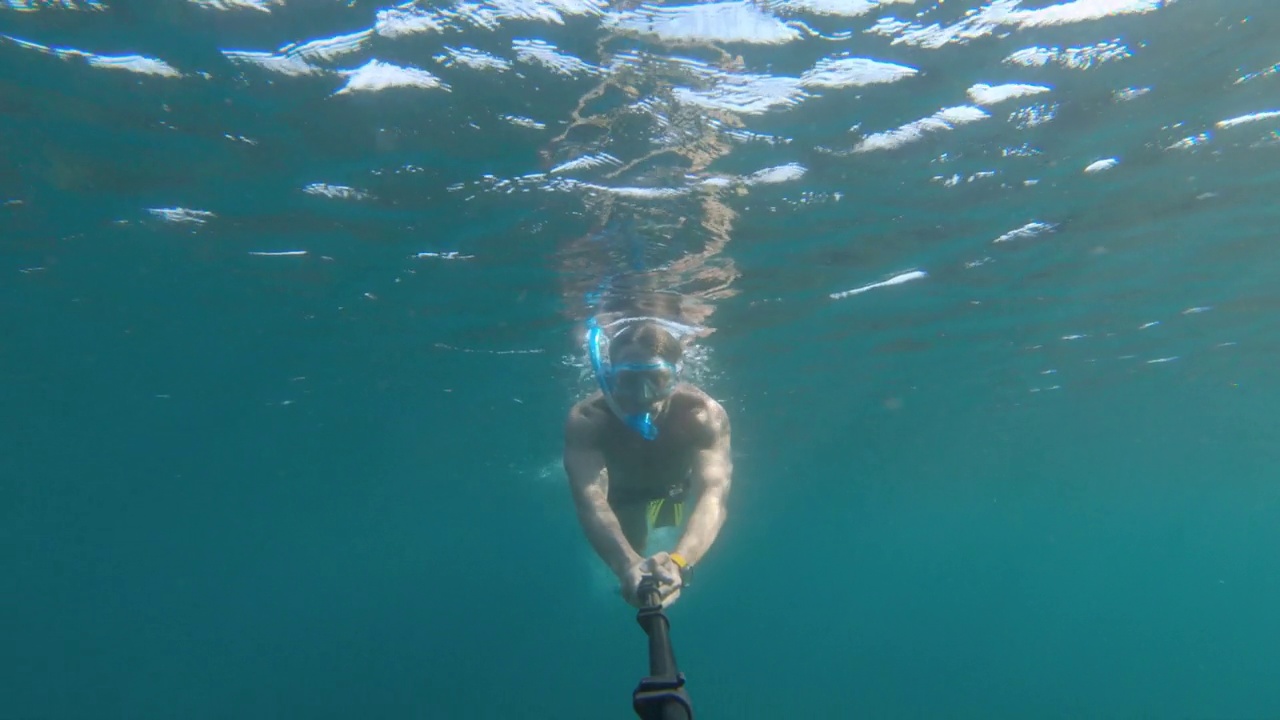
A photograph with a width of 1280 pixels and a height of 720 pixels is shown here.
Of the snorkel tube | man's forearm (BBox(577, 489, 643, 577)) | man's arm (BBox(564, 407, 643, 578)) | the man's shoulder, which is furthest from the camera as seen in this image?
the man's shoulder

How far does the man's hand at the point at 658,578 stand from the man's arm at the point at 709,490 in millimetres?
602

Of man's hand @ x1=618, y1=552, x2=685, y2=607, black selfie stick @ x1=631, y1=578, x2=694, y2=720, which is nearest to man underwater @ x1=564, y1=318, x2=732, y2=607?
man's hand @ x1=618, y1=552, x2=685, y2=607

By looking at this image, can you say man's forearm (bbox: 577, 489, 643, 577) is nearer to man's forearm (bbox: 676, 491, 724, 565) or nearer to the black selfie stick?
man's forearm (bbox: 676, 491, 724, 565)

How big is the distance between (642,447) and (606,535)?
2530 mm

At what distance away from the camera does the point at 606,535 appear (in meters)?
5.16

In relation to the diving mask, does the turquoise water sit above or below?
above

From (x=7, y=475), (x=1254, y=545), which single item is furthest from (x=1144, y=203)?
(x=1254, y=545)

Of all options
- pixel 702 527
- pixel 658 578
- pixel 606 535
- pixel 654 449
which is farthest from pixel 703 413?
pixel 658 578

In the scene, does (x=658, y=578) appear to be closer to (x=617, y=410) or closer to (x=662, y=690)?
(x=662, y=690)

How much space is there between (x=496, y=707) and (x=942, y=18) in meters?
67.6

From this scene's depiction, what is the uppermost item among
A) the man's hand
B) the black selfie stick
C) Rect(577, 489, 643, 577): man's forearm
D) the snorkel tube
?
the snorkel tube

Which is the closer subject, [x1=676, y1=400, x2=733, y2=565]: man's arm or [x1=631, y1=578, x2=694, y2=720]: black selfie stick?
[x1=631, y1=578, x2=694, y2=720]: black selfie stick

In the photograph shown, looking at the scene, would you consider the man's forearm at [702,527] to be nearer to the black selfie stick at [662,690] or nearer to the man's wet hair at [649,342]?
the man's wet hair at [649,342]

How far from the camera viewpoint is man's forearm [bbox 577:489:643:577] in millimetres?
4828
